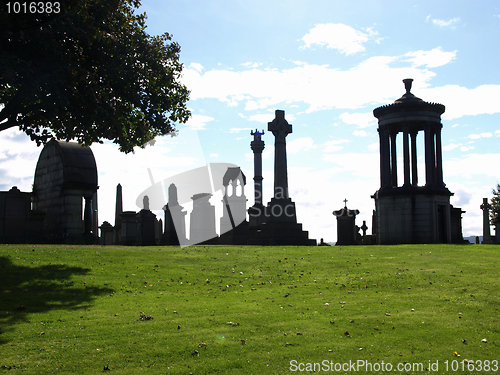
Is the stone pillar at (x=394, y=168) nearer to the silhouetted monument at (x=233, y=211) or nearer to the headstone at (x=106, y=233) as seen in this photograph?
the silhouetted monument at (x=233, y=211)

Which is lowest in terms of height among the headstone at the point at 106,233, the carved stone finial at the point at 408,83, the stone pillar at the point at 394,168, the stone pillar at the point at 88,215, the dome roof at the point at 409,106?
the headstone at the point at 106,233

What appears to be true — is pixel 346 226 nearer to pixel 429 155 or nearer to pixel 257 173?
pixel 429 155

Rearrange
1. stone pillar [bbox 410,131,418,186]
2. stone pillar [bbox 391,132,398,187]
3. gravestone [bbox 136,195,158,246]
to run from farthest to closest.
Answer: stone pillar [bbox 410,131,418,186] → stone pillar [bbox 391,132,398,187] → gravestone [bbox 136,195,158,246]

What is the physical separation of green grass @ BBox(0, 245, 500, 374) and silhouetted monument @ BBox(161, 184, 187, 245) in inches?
851

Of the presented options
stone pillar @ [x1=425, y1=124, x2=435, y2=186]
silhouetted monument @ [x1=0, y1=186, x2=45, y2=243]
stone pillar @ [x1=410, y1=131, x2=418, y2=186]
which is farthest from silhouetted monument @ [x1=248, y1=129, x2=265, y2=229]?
silhouetted monument @ [x1=0, y1=186, x2=45, y2=243]

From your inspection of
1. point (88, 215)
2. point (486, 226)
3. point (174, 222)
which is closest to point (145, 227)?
point (174, 222)

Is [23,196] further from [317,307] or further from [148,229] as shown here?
[317,307]

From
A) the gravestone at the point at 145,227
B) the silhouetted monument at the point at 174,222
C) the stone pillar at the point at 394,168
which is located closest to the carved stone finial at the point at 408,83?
the stone pillar at the point at 394,168

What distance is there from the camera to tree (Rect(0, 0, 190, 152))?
54.4 ft

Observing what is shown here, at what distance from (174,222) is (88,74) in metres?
24.1

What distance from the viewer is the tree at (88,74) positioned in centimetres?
1659

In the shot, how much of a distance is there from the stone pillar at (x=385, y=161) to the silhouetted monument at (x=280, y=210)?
11.2m

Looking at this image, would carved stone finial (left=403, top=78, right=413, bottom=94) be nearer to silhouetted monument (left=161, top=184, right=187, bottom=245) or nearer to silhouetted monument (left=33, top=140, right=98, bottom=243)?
silhouetted monument (left=161, top=184, right=187, bottom=245)

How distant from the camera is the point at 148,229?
120 ft
